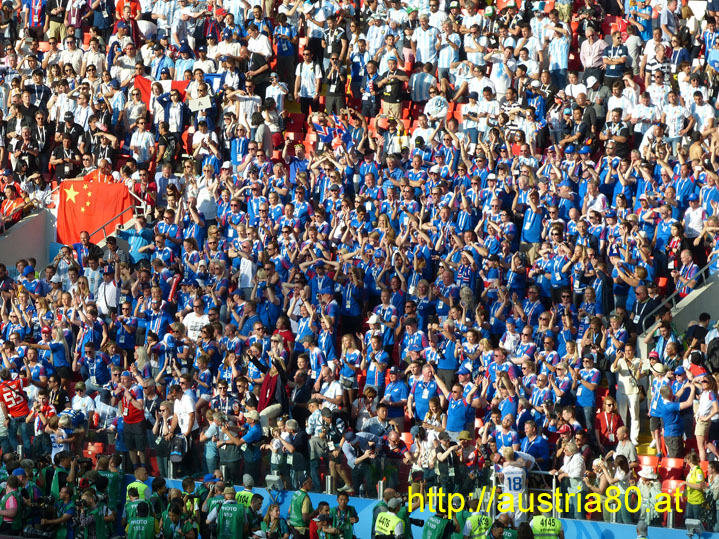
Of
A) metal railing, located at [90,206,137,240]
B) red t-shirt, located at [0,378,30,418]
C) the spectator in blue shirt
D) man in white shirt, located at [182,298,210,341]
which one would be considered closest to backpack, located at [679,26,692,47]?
the spectator in blue shirt

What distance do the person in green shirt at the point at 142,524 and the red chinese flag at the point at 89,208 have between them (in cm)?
865

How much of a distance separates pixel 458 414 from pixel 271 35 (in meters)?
10.8

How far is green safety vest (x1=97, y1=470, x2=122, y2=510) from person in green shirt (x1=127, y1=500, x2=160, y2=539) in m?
1.05

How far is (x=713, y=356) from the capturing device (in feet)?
62.4

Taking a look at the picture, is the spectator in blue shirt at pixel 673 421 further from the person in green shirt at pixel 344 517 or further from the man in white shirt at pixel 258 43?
the man in white shirt at pixel 258 43

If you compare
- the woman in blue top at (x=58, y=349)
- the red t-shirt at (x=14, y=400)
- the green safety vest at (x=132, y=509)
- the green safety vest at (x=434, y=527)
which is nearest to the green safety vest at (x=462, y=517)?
the green safety vest at (x=434, y=527)

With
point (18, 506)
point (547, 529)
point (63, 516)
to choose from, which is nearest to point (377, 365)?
point (547, 529)

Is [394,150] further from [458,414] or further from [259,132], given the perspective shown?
[458,414]

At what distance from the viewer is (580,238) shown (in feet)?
69.4

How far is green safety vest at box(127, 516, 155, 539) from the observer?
1766 cm

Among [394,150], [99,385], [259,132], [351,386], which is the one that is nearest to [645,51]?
[394,150]

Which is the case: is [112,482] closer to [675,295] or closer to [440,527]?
[440,527]

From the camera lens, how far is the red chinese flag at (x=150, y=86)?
26688mm

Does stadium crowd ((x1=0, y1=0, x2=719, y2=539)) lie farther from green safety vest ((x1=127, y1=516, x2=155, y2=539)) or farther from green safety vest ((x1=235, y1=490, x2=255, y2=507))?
green safety vest ((x1=235, y1=490, x2=255, y2=507))
